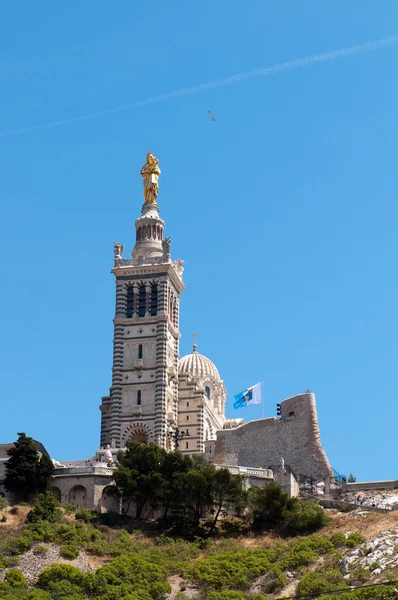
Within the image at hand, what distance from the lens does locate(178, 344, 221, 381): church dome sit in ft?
390

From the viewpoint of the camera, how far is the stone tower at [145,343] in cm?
10119

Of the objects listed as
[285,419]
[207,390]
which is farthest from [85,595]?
[207,390]

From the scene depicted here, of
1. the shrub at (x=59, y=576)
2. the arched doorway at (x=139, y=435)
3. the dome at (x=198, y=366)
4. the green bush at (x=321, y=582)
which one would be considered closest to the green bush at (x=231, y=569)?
the green bush at (x=321, y=582)

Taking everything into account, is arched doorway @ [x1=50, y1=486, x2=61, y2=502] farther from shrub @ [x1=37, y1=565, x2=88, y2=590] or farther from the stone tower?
shrub @ [x1=37, y1=565, x2=88, y2=590]

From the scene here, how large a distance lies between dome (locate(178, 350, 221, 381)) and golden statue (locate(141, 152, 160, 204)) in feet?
54.1

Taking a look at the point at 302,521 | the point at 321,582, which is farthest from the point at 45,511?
the point at 321,582

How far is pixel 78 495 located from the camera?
87812 mm

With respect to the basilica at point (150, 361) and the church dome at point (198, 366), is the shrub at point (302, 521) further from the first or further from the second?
the church dome at point (198, 366)

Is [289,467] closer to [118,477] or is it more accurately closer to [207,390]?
[118,477]

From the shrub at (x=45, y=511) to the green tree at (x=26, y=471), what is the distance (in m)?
2.85

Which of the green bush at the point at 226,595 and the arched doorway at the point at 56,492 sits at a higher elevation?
the arched doorway at the point at 56,492

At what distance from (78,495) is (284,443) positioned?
677 inches

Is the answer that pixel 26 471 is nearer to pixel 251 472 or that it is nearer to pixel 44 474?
pixel 44 474

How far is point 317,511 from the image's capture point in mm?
82312
